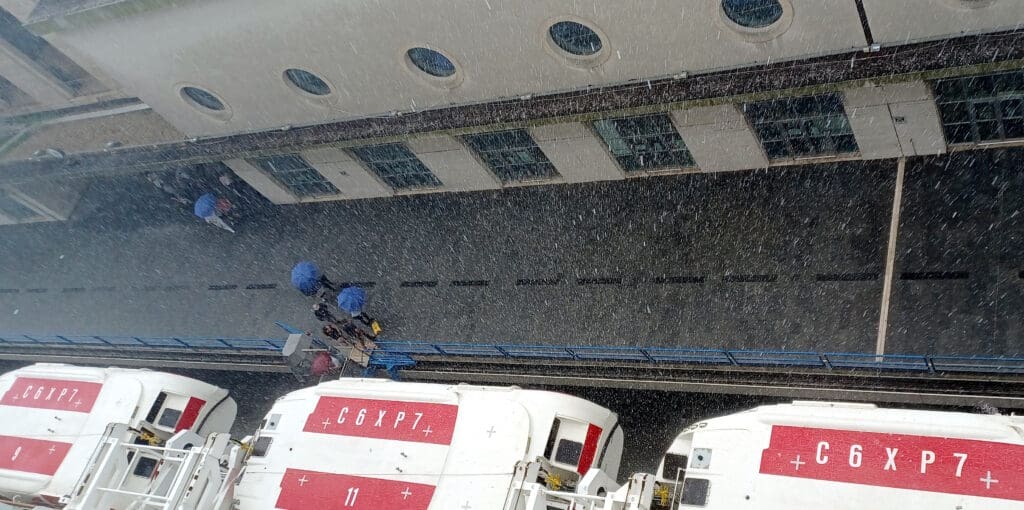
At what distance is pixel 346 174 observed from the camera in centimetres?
2511

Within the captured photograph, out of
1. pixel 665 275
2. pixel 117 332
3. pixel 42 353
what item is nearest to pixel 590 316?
pixel 665 275

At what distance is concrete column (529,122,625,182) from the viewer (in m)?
20.9

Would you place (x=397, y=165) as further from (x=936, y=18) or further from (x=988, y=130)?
(x=988, y=130)

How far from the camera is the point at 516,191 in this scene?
23.5m

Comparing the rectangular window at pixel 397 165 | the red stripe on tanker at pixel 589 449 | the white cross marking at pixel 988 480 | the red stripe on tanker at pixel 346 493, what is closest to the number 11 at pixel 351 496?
the red stripe on tanker at pixel 346 493

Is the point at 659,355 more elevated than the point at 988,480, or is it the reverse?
the point at 659,355

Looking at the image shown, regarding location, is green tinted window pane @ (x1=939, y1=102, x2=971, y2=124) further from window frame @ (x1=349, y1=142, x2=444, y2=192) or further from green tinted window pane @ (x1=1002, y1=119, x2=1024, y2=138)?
window frame @ (x1=349, y1=142, x2=444, y2=192)

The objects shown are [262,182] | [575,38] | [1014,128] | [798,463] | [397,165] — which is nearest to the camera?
[798,463]

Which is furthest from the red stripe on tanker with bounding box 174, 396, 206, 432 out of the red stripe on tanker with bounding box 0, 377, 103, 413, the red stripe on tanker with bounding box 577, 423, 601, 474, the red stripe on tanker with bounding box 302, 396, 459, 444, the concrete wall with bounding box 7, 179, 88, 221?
the concrete wall with bounding box 7, 179, 88, 221

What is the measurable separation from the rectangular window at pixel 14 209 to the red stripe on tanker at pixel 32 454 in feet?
53.2

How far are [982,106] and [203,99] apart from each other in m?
19.3

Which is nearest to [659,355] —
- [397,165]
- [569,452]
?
[569,452]

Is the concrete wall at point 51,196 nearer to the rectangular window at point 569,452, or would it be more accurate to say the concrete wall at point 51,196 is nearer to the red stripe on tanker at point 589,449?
the rectangular window at point 569,452

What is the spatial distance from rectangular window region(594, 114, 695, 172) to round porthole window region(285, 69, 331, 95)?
277 inches
